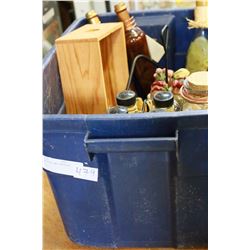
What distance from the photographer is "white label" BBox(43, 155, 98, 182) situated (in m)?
0.54

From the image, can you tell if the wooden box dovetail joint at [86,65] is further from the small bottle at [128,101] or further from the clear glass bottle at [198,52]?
the clear glass bottle at [198,52]

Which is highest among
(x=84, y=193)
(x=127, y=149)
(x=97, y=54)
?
(x=97, y=54)

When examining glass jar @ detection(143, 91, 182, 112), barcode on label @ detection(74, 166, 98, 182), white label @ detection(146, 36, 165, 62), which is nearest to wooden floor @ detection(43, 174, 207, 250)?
barcode on label @ detection(74, 166, 98, 182)

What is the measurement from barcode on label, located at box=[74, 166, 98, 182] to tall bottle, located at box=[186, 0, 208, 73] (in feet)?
1.22

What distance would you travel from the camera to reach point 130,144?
1.56 ft

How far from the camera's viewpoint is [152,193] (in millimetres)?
546

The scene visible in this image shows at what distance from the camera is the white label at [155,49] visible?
0.77 m

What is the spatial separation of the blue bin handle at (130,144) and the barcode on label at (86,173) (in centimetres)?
5

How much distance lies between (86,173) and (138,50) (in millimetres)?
330

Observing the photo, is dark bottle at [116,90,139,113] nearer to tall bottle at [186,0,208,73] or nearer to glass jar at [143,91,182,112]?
glass jar at [143,91,182,112]
